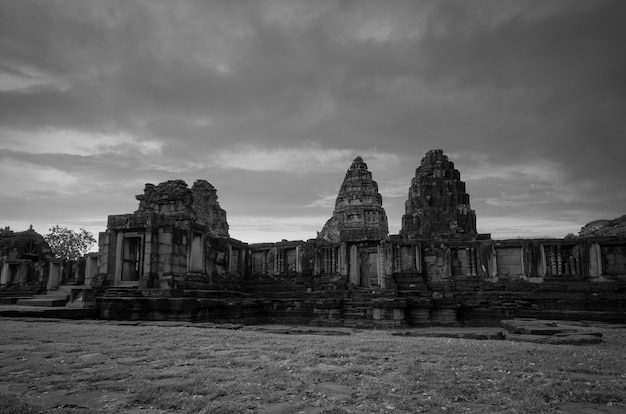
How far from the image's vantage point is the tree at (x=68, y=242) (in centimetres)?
7344

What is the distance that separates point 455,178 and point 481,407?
42.1 meters

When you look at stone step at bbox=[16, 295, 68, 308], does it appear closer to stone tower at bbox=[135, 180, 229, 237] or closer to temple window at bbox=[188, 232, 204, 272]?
temple window at bbox=[188, 232, 204, 272]

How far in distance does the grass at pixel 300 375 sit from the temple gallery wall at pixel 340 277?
9.53 m

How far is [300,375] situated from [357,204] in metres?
51.6

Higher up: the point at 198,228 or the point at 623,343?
the point at 198,228

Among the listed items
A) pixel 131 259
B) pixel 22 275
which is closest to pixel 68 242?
pixel 22 275

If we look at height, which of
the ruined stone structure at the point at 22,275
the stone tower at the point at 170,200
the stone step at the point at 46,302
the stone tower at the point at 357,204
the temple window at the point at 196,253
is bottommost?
the stone step at the point at 46,302

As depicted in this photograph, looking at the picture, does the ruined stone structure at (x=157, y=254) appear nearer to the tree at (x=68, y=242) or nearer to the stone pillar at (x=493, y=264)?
the stone pillar at (x=493, y=264)

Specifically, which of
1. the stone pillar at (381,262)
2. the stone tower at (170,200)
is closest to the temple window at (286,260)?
the stone tower at (170,200)

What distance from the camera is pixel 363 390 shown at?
5.21 m

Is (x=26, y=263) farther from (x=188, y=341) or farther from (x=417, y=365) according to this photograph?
(x=417, y=365)

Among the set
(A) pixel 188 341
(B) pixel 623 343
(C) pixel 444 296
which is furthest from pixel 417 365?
(C) pixel 444 296

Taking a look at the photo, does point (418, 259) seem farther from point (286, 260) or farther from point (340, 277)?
point (286, 260)

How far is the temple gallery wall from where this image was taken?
797 inches
